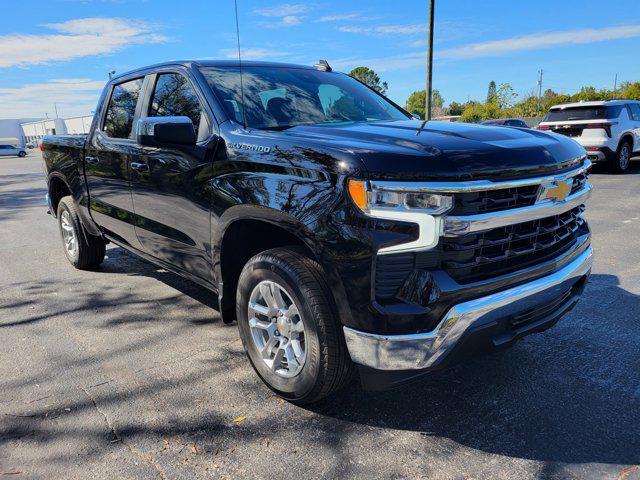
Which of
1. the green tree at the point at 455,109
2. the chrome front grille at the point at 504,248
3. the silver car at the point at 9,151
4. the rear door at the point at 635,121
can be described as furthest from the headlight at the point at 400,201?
the green tree at the point at 455,109

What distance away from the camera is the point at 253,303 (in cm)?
290

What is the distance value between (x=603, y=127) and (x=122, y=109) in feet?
39.3

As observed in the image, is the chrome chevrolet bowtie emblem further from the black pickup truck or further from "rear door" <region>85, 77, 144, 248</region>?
"rear door" <region>85, 77, 144, 248</region>

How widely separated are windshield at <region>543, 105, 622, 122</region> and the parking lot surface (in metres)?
10.0

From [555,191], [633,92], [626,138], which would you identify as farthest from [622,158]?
[633,92]

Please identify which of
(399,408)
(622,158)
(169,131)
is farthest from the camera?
(622,158)

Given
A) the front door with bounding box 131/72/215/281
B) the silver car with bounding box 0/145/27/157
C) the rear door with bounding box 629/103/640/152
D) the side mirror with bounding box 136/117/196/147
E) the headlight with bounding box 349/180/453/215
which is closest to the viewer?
the headlight with bounding box 349/180/453/215

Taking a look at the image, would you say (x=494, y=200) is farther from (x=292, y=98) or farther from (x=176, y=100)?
(x=176, y=100)

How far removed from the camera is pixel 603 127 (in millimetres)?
12641

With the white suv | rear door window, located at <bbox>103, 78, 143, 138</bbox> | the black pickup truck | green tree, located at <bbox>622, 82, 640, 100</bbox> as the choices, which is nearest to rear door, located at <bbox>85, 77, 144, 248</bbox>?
rear door window, located at <bbox>103, 78, 143, 138</bbox>

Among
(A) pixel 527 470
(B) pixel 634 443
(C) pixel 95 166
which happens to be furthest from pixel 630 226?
(C) pixel 95 166

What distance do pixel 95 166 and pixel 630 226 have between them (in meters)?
6.60

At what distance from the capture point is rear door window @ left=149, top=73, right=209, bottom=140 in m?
3.35

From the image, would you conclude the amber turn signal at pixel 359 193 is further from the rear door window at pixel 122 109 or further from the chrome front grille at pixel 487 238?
the rear door window at pixel 122 109
